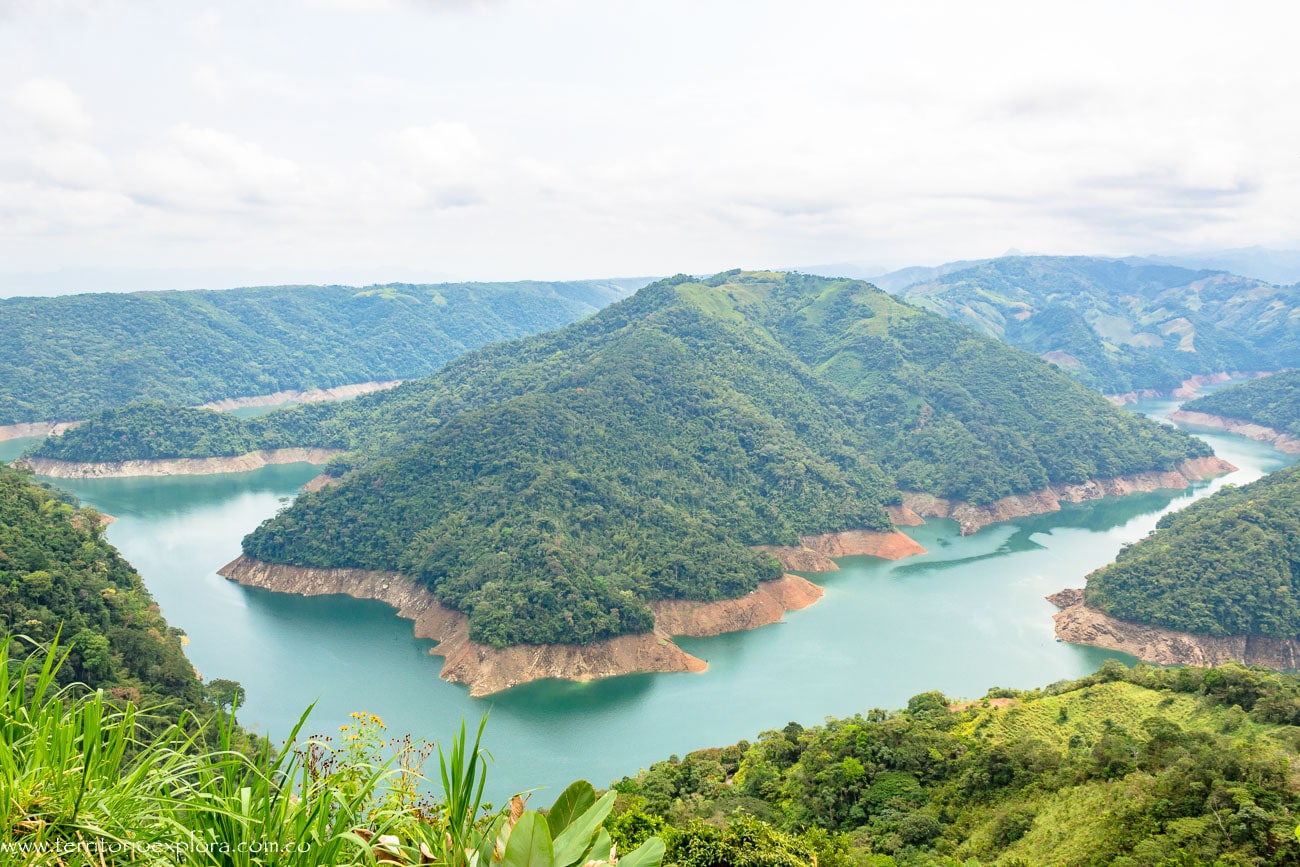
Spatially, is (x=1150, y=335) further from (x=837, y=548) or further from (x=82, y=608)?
(x=82, y=608)

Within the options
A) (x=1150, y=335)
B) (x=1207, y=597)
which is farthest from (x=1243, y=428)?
(x=1207, y=597)

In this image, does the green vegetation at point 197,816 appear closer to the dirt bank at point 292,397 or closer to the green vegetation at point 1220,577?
the green vegetation at point 1220,577

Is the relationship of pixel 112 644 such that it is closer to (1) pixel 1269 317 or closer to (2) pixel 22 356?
(2) pixel 22 356

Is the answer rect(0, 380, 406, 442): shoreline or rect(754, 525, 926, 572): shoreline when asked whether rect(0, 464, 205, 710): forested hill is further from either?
rect(0, 380, 406, 442): shoreline

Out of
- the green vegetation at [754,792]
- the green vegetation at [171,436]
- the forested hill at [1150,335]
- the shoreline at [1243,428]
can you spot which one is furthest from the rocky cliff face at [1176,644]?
the forested hill at [1150,335]

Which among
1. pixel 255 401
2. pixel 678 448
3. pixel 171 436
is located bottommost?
pixel 171 436

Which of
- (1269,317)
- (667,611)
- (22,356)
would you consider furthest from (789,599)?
(1269,317)
